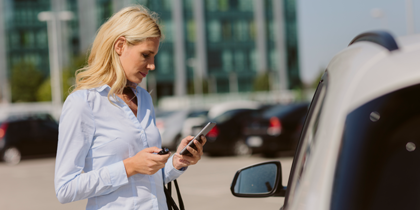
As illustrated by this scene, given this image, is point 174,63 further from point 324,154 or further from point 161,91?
point 324,154

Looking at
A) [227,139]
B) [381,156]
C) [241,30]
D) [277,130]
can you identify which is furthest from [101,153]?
[241,30]

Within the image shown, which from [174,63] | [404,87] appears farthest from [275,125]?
[174,63]

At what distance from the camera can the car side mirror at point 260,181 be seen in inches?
77.0

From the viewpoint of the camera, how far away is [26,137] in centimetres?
1623

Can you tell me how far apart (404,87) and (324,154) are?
0.76ft

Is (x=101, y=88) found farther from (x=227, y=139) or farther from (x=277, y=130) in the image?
(x=227, y=139)

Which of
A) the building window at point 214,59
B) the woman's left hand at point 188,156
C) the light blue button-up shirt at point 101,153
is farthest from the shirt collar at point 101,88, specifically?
the building window at point 214,59

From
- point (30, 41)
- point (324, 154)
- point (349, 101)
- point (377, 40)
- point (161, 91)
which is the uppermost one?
point (377, 40)

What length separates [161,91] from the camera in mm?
62500

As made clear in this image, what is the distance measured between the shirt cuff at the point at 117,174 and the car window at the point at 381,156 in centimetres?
101

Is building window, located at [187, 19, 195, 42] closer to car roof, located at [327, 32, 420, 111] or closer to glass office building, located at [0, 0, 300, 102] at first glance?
glass office building, located at [0, 0, 300, 102]

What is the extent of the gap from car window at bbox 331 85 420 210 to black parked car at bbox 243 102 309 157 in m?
11.7

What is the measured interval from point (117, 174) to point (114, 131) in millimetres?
173

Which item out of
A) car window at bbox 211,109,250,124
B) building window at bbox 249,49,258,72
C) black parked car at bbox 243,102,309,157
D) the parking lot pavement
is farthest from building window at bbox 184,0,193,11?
black parked car at bbox 243,102,309,157
